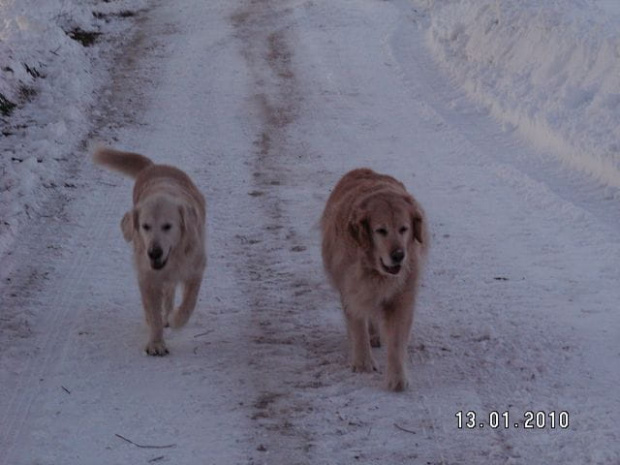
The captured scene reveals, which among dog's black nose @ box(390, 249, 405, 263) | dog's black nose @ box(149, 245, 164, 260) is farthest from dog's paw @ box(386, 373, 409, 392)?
dog's black nose @ box(149, 245, 164, 260)

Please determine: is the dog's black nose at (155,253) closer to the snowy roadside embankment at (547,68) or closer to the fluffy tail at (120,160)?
the fluffy tail at (120,160)

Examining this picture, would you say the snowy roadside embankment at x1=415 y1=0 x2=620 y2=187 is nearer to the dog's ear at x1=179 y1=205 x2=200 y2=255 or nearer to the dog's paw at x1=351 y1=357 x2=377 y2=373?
the dog's paw at x1=351 y1=357 x2=377 y2=373

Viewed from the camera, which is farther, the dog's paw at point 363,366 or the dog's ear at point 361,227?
the dog's paw at point 363,366

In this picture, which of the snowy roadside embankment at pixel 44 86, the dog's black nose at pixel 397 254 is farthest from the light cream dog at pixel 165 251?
the snowy roadside embankment at pixel 44 86

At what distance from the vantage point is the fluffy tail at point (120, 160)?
27.4ft

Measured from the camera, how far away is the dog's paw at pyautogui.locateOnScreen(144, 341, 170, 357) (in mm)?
6574

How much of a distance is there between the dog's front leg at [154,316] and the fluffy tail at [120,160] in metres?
1.93

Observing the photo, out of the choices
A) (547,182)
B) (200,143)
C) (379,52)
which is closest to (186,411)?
(547,182)

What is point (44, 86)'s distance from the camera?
13.2 m

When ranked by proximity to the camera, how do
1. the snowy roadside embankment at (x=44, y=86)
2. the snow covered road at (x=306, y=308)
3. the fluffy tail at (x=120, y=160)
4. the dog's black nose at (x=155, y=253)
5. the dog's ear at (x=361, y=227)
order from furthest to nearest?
the snowy roadside embankment at (x=44, y=86) < the fluffy tail at (x=120, y=160) < the dog's black nose at (x=155, y=253) < the dog's ear at (x=361, y=227) < the snow covered road at (x=306, y=308)

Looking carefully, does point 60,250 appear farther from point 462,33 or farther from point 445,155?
point 462,33

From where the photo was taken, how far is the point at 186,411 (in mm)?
5695

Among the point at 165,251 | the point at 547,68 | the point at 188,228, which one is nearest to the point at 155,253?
the point at 165,251

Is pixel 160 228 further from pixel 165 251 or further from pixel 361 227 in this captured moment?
pixel 361 227
